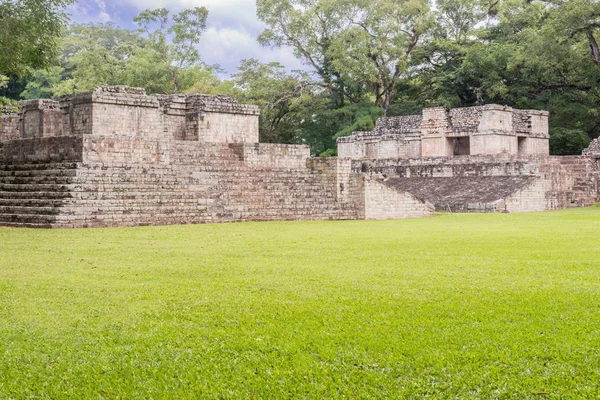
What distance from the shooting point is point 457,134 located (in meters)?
28.6

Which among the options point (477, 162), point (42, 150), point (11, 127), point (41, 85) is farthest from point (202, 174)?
point (41, 85)

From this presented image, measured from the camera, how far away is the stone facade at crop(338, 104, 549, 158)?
91.1 feet

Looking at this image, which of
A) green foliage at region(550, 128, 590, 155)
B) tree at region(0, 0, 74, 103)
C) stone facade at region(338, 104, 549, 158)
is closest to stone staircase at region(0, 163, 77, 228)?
tree at region(0, 0, 74, 103)

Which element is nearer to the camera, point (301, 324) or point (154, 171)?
point (301, 324)

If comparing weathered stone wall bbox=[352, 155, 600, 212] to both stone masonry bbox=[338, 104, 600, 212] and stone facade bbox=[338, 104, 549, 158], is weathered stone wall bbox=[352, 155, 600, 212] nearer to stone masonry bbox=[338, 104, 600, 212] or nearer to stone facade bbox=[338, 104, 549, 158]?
stone masonry bbox=[338, 104, 600, 212]

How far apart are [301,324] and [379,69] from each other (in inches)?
1343

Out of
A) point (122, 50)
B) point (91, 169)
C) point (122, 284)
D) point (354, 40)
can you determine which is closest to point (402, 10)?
point (354, 40)

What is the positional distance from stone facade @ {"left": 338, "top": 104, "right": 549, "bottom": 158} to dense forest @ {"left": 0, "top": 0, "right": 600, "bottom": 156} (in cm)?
439

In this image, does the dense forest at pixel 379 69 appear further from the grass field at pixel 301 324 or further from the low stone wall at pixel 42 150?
the grass field at pixel 301 324

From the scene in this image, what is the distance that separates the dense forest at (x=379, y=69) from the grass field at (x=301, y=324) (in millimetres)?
27317

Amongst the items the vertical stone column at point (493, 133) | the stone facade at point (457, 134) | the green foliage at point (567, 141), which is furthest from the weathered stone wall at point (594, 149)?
the green foliage at point (567, 141)

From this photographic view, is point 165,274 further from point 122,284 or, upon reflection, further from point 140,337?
point 140,337

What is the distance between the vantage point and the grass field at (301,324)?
367 centimetres

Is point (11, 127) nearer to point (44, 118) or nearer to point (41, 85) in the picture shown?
A: point (44, 118)
